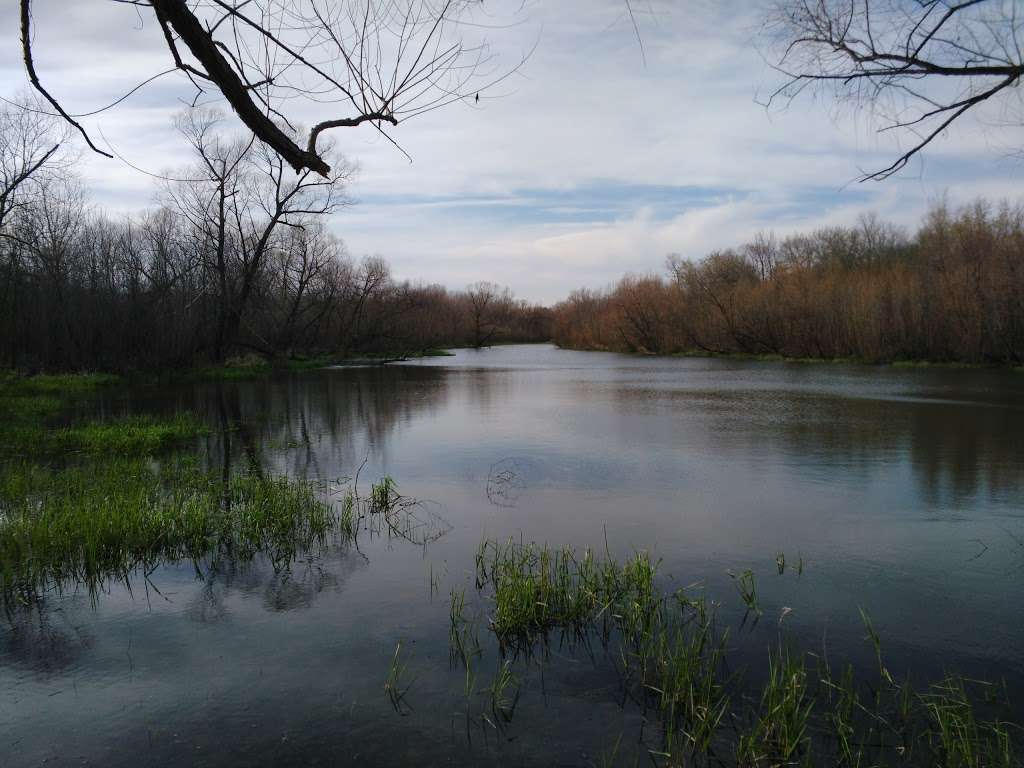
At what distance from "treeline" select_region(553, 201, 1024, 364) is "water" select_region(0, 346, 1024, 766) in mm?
19655

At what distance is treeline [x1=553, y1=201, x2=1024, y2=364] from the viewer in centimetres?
3056

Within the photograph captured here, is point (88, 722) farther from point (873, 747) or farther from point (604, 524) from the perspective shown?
point (604, 524)

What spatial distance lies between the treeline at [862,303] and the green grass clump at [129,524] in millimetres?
31720

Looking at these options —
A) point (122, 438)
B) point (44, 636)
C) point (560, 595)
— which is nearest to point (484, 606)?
point (560, 595)

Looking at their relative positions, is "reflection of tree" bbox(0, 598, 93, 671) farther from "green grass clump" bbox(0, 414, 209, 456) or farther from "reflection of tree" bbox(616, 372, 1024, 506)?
"reflection of tree" bbox(616, 372, 1024, 506)

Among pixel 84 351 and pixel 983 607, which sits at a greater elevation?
pixel 84 351

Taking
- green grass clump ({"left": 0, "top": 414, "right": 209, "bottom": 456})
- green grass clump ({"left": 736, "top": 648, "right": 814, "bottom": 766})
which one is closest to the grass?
green grass clump ({"left": 736, "top": 648, "right": 814, "bottom": 766})

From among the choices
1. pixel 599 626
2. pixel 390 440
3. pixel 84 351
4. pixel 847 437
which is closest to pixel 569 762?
pixel 599 626

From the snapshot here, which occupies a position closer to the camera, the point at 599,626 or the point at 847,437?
the point at 599,626

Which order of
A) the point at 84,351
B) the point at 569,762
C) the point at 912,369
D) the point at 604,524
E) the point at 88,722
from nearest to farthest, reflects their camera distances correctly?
1. the point at 569,762
2. the point at 88,722
3. the point at 604,524
4. the point at 84,351
5. the point at 912,369

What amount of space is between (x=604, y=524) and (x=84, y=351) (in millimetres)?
25092

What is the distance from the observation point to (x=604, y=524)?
7.68 m

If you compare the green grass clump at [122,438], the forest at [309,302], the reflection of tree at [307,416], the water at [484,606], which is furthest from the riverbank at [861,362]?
the green grass clump at [122,438]

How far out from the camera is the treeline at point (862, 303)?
3056 centimetres
